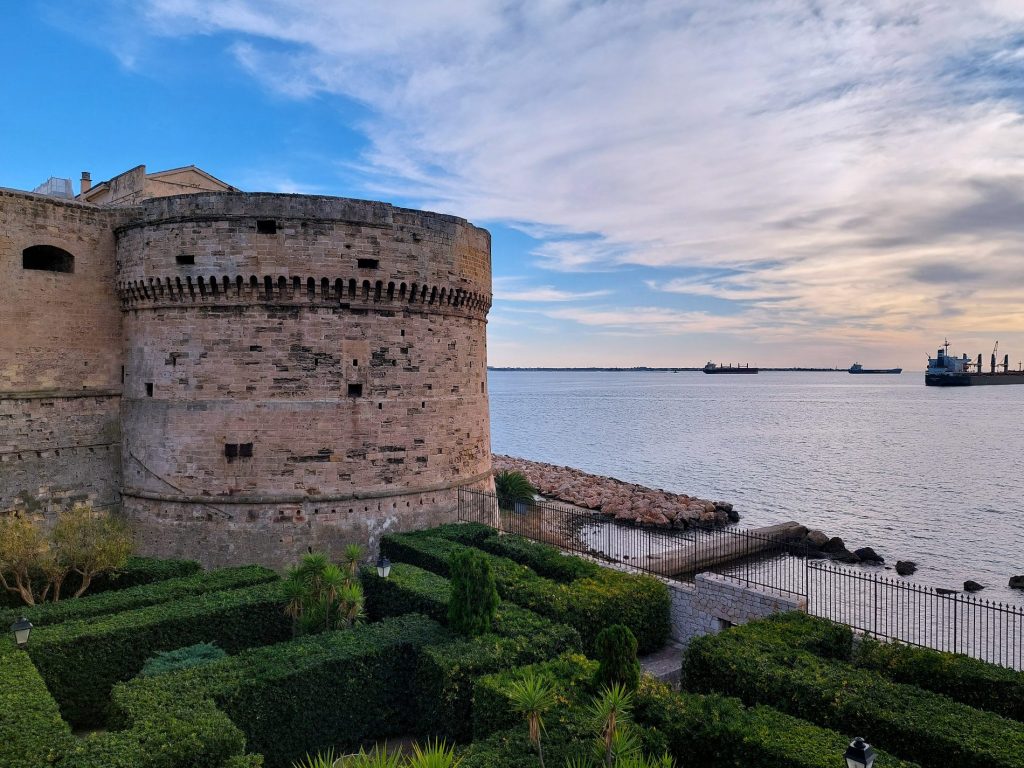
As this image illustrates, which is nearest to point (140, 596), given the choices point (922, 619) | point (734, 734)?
point (734, 734)

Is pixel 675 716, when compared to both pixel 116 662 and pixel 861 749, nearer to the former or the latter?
pixel 861 749

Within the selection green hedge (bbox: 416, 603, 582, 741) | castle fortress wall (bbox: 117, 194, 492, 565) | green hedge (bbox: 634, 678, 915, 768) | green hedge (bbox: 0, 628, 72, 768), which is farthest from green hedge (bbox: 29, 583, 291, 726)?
green hedge (bbox: 634, 678, 915, 768)

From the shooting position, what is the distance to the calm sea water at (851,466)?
37250 millimetres

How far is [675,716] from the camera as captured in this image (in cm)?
990

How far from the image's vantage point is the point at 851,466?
64.1m

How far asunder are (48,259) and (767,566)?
32.8 meters

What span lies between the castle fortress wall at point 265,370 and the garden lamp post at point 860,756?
15.5 meters

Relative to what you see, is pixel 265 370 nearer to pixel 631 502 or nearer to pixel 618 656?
pixel 618 656

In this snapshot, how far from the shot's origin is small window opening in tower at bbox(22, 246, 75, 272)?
2073 centimetres

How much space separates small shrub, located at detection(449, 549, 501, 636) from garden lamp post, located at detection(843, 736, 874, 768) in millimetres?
7057

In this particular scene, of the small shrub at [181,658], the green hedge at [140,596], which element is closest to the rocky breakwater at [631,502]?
the green hedge at [140,596]

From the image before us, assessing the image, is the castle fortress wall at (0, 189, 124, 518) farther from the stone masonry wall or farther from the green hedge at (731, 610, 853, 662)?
the green hedge at (731, 610, 853, 662)

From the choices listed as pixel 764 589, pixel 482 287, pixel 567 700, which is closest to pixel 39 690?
pixel 567 700

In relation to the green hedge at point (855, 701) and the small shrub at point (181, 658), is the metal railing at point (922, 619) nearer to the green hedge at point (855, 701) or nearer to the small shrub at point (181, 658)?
the green hedge at point (855, 701)
